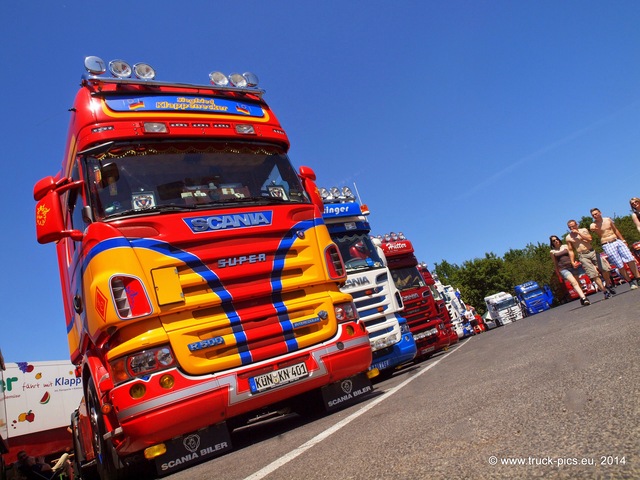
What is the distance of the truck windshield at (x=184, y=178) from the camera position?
16.5 ft

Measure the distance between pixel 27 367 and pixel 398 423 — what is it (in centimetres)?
1382

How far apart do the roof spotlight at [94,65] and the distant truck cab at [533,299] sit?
33645 mm

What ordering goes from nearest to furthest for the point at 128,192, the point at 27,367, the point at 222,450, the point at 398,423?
1. the point at 398,423
2. the point at 222,450
3. the point at 128,192
4. the point at 27,367

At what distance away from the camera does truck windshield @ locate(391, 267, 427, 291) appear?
12.7 metres

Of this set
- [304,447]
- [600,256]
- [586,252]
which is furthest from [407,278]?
[304,447]

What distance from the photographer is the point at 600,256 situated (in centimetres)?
1051

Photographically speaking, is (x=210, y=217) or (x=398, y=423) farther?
(x=210, y=217)

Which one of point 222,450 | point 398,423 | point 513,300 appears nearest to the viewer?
point 398,423

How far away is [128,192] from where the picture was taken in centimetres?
509

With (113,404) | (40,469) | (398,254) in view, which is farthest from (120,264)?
(398,254)

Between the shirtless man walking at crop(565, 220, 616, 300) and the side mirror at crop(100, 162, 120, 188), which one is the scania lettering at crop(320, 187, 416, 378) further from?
the side mirror at crop(100, 162, 120, 188)

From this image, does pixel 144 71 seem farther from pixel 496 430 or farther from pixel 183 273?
pixel 496 430

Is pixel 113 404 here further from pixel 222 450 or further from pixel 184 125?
pixel 184 125

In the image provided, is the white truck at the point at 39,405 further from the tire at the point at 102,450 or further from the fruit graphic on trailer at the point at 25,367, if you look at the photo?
the tire at the point at 102,450
